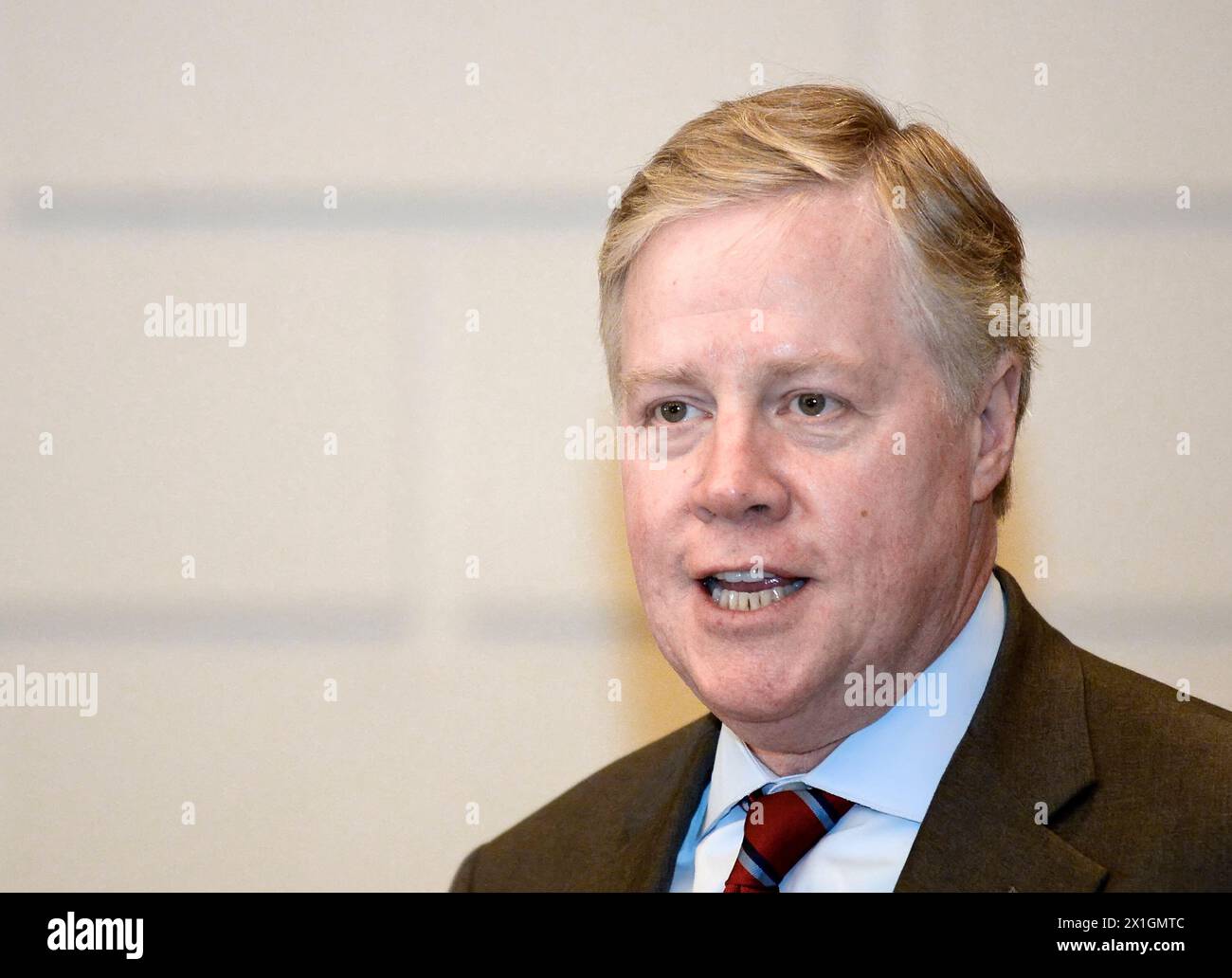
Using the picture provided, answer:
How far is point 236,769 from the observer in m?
2.61

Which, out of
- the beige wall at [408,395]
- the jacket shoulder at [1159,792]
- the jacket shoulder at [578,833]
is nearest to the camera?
the jacket shoulder at [1159,792]

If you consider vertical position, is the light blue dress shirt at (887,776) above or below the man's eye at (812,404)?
below

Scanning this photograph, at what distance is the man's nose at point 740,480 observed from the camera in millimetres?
1693

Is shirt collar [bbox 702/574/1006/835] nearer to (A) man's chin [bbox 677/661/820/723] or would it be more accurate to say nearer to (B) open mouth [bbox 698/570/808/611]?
(A) man's chin [bbox 677/661/820/723]

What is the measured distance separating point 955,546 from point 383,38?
1.57 meters

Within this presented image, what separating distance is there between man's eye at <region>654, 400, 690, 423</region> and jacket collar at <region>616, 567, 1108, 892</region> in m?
0.50

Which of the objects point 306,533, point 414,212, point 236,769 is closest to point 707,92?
point 414,212

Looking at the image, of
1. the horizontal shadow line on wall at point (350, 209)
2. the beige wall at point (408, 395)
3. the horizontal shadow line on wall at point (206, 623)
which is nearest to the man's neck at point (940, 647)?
the beige wall at point (408, 395)

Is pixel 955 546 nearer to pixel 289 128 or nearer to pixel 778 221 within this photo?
pixel 778 221

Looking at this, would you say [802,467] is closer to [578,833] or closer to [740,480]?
[740,480]

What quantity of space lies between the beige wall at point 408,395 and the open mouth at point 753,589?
2.90ft

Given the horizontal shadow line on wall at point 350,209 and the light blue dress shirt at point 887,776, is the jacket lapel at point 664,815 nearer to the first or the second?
the light blue dress shirt at point 887,776

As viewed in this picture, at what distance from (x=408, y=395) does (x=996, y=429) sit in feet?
3.93
